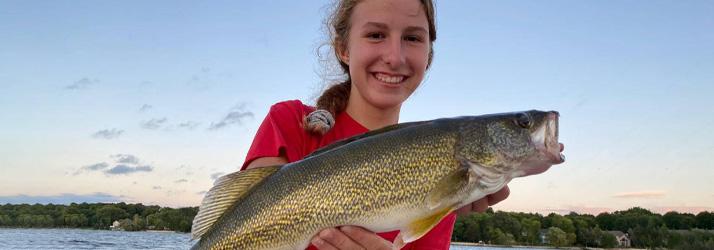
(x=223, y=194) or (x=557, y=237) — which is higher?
(x=557, y=237)

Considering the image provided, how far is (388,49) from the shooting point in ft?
14.0

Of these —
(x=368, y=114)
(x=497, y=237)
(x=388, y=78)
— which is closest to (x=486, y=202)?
(x=388, y=78)

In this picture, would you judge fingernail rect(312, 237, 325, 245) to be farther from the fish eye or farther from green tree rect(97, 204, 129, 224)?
green tree rect(97, 204, 129, 224)

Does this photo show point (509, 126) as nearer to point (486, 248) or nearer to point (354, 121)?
point (354, 121)

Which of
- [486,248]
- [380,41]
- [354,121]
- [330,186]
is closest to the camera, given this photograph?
[330,186]

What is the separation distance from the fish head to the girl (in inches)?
45.7

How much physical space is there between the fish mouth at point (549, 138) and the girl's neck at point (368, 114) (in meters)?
1.62

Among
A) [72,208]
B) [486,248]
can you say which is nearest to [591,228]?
[486,248]

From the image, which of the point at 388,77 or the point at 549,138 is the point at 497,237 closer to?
the point at 388,77

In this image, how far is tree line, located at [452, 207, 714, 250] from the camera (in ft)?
350

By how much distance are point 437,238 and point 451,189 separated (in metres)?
1.58

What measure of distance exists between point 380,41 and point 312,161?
4.67 feet

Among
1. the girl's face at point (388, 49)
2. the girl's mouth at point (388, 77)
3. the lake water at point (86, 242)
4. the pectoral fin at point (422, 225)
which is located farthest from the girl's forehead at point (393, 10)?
the lake water at point (86, 242)

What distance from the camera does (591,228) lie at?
392 feet
